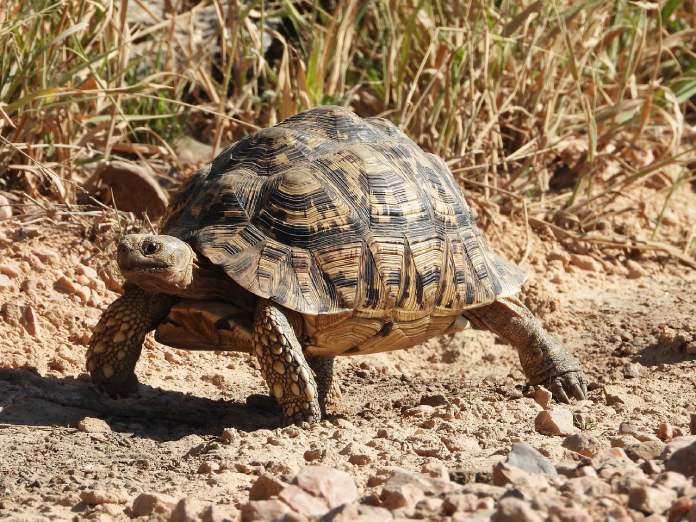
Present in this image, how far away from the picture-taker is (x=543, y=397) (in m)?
4.43

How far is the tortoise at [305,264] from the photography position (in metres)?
3.99

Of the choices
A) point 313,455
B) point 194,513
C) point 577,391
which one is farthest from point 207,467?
point 577,391

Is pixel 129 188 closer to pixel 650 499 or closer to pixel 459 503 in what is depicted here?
pixel 459 503

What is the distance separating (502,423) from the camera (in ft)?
13.0

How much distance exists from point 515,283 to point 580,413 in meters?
0.86

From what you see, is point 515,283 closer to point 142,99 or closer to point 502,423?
point 502,423

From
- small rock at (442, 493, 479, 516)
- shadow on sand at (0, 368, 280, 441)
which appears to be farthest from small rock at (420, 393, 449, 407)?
small rock at (442, 493, 479, 516)

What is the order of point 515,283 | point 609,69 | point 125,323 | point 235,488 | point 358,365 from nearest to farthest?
point 235,488 < point 125,323 < point 515,283 < point 358,365 < point 609,69

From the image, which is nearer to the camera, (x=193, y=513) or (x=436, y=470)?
(x=193, y=513)

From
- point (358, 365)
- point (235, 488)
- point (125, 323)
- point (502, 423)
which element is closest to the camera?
point (235, 488)

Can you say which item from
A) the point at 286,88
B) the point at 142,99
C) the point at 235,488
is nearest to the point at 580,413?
the point at 235,488

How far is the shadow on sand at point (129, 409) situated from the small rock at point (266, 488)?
1.06m

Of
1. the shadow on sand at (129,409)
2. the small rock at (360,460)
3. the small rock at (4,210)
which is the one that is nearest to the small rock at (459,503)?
the small rock at (360,460)

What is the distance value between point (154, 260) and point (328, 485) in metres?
1.45
